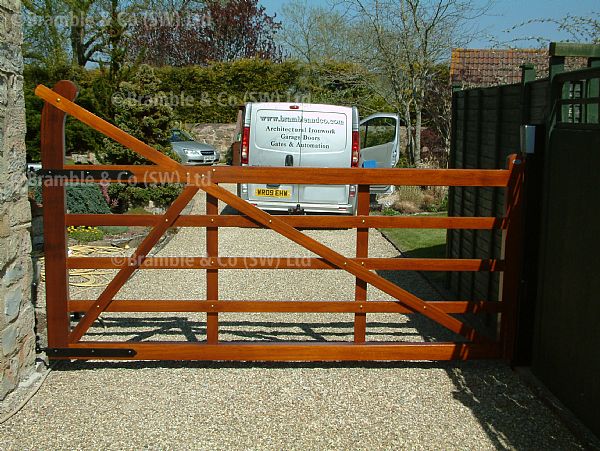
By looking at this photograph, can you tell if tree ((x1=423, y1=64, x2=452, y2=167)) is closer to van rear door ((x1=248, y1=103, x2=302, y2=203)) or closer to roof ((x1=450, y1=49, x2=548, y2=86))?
roof ((x1=450, y1=49, x2=548, y2=86))

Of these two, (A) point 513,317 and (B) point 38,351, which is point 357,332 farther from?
(B) point 38,351

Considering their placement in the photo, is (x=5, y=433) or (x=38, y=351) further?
(x=38, y=351)

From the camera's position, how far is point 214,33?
110ft

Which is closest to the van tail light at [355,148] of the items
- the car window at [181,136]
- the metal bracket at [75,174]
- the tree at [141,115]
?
the tree at [141,115]

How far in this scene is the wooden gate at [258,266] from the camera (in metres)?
5.05

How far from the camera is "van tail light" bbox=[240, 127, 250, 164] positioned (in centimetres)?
1309

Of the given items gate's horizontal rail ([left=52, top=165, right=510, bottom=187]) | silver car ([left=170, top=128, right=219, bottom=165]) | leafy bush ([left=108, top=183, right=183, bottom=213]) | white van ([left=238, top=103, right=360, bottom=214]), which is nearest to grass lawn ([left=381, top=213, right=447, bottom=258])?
white van ([left=238, top=103, right=360, bottom=214])

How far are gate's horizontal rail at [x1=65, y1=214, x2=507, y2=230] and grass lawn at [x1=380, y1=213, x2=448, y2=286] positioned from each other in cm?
378

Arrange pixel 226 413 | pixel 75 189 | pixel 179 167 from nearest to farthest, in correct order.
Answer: pixel 226 413 < pixel 179 167 < pixel 75 189

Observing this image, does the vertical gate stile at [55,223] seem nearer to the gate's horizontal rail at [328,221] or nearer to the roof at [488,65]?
the gate's horizontal rail at [328,221]

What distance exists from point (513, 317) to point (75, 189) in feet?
27.9

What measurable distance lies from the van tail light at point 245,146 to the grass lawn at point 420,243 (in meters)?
3.01

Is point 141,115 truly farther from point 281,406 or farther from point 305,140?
point 281,406

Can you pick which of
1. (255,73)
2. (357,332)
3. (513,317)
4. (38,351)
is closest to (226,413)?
(357,332)
